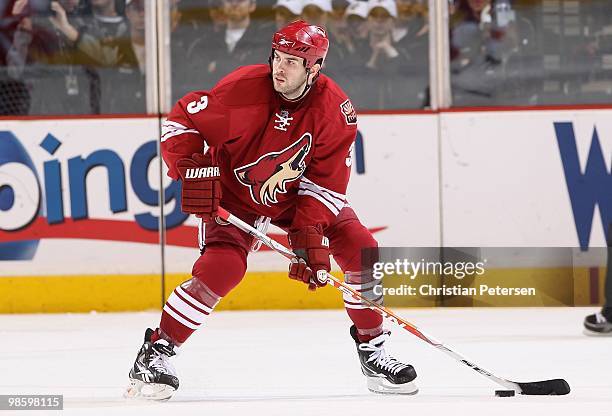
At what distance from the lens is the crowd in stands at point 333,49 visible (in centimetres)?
521

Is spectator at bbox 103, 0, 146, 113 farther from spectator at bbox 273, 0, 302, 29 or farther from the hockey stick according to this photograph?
the hockey stick

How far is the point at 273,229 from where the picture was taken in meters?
5.12

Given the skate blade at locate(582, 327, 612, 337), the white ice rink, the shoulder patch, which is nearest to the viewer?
the white ice rink

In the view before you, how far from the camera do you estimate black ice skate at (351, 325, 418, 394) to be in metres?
3.19

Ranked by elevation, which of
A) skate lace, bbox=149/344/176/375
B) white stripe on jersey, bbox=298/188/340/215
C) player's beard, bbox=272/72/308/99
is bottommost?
skate lace, bbox=149/344/176/375

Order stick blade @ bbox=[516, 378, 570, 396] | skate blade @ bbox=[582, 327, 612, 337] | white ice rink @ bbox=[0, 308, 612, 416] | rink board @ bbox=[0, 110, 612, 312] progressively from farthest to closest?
rink board @ bbox=[0, 110, 612, 312] → skate blade @ bbox=[582, 327, 612, 337] → stick blade @ bbox=[516, 378, 570, 396] → white ice rink @ bbox=[0, 308, 612, 416]

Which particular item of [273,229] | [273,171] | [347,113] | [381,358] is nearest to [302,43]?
[347,113]

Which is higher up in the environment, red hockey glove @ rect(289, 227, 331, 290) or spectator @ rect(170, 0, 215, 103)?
spectator @ rect(170, 0, 215, 103)

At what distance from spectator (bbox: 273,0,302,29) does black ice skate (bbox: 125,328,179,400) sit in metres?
2.48

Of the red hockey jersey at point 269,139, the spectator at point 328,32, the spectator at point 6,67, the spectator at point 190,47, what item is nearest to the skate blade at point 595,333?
the red hockey jersey at point 269,139

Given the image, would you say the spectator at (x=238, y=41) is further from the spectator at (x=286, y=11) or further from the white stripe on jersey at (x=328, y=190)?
the white stripe on jersey at (x=328, y=190)

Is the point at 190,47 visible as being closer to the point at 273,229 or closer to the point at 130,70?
the point at 130,70

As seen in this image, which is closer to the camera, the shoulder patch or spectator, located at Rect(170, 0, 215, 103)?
the shoulder patch

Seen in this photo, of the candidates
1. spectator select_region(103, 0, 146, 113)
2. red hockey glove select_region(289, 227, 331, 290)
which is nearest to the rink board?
spectator select_region(103, 0, 146, 113)
